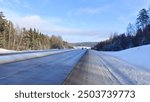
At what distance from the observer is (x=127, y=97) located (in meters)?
9.84

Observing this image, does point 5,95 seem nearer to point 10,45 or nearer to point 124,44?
point 10,45

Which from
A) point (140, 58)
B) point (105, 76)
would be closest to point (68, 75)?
point (105, 76)

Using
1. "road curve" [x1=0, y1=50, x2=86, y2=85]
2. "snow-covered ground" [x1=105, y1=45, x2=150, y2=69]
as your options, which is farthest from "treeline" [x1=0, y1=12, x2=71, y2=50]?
"road curve" [x1=0, y1=50, x2=86, y2=85]

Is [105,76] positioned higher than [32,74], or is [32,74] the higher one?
[32,74]

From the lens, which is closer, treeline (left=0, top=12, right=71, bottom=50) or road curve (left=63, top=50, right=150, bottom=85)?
road curve (left=63, top=50, right=150, bottom=85)

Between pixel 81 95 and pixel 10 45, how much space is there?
86516 mm

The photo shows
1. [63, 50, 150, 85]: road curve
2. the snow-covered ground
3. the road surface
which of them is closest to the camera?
the road surface

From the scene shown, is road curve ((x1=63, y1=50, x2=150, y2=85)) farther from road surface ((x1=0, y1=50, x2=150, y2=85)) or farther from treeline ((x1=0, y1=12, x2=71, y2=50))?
treeline ((x1=0, y1=12, x2=71, y2=50))

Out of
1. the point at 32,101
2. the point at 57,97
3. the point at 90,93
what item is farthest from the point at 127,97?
the point at 32,101

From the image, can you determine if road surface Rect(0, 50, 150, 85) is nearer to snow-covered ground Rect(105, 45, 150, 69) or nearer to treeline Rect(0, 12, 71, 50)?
snow-covered ground Rect(105, 45, 150, 69)

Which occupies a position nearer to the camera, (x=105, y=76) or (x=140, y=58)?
(x=105, y=76)

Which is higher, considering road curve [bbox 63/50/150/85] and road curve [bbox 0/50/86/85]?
road curve [bbox 0/50/86/85]

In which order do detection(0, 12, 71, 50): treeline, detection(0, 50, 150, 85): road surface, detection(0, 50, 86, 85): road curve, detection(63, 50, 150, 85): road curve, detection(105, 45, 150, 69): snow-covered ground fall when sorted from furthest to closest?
1. detection(0, 12, 71, 50): treeline
2. detection(105, 45, 150, 69): snow-covered ground
3. detection(63, 50, 150, 85): road curve
4. detection(0, 50, 150, 85): road surface
5. detection(0, 50, 86, 85): road curve

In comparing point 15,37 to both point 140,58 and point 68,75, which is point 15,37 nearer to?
point 140,58
